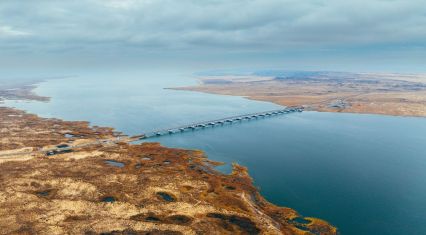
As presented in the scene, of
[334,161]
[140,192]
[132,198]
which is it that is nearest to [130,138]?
[140,192]

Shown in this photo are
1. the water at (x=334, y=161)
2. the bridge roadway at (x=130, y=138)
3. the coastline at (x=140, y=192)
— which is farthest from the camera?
the bridge roadway at (x=130, y=138)

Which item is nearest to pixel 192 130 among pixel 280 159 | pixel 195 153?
pixel 195 153

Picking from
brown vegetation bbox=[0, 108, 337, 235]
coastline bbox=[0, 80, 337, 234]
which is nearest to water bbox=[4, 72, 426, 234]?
coastline bbox=[0, 80, 337, 234]

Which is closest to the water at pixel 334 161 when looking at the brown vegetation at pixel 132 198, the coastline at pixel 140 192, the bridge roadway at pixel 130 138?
the bridge roadway at pixel 130 138

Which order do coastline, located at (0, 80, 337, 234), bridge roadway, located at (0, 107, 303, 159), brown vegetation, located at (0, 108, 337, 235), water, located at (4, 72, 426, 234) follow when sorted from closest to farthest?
brown vegetation, located at (0, 108, 337, 235) → coastline, located at (0, 80, 337, 234) → water, located at (4, 72, 426, 234) → bridge roadway, located at (0, 107, 303, 159)

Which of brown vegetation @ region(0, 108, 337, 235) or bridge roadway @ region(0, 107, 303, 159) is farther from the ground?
bridge roadway @ region(0, 107, 303, 159)

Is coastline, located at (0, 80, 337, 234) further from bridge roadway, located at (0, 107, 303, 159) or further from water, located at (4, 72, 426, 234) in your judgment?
water, located at (4, 72, 426, 234)

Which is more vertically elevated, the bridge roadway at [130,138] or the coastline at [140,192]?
the bridge roadway at [130,138]

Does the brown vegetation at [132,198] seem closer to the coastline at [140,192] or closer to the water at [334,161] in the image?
the coastline at [140,192]

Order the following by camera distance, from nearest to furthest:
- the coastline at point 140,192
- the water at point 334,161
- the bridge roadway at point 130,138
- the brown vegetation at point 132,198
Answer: the brown vegetation at point 132,198
the coastline at point 140,192
the water at point 334,161
the bridge roadway at point 130,138

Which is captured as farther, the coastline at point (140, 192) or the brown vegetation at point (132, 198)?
the coastline at point (140, 192)

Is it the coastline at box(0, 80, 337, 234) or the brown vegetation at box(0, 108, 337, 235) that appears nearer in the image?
the brown vegetation at box(0, 108, 337, 235)
